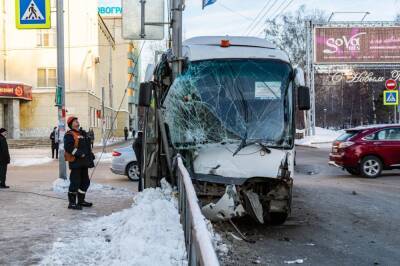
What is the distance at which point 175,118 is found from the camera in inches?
382

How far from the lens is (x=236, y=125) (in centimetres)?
927

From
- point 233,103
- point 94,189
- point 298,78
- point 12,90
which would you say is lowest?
point 94,189

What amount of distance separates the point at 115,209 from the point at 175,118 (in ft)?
8.02

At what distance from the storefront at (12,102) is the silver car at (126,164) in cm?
2863

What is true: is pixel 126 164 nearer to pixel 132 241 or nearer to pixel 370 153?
pixel 370 153

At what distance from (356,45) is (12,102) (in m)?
27.5

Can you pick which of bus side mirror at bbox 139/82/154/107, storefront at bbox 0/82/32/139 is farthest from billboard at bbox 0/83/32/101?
bus side mirror at bbox 139/82/154/107

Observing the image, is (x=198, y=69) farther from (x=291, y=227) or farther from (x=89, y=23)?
(x=89, y=23)

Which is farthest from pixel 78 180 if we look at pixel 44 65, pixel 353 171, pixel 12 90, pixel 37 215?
pixel 44 65

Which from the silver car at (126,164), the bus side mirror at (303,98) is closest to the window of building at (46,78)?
the silver car at (126,164)

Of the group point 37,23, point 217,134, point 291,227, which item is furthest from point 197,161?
point 37,23

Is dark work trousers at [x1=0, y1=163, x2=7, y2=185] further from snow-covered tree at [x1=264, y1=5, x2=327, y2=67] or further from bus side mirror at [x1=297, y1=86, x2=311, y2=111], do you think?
snow-covered tree at [x1=264, y1=5, x2=327, y2=67]

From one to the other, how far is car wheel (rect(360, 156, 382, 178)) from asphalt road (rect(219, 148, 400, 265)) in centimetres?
318

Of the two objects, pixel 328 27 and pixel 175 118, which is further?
pixel 328 27
